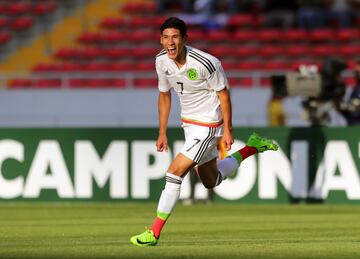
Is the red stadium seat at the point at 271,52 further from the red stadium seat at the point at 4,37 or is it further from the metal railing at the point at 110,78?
the red stadium seat at the point at 4,37

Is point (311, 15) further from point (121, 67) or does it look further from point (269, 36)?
point (121, 67)

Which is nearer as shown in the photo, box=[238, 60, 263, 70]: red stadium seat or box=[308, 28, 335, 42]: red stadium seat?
box=[238, 60, 263, 70]: red stadium seat

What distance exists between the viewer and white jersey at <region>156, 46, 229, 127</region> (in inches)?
446

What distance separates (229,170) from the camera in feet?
41.4

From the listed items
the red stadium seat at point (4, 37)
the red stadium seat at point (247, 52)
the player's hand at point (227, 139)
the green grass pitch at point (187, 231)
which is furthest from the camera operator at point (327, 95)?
the red stadium seat at point (4, 37)

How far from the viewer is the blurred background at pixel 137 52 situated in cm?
2489

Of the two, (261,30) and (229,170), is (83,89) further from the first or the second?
(229,170)

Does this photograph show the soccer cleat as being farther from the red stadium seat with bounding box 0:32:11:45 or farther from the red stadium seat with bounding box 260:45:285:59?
the red stadium seat with bounding box 0:32:11:45

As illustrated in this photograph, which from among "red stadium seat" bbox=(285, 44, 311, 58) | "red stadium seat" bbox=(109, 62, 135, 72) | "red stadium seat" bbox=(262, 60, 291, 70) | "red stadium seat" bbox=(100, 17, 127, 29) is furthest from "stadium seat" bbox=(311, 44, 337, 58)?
"red stadium seat" bbox=(100, 17, 127, 29)

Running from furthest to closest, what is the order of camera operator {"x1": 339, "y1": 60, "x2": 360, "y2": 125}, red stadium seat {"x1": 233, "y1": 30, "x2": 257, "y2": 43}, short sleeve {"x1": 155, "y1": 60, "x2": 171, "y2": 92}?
1. red stadium seat {"x1": 233, "y1": 30, "x2": 257, "y2": 43}
2. camera operator {"x1": 339, "y1": 60, "x2": 360, "y2": 125}
3. short sleeve {"x1": 155, "y1": 60, "x2": 171, "y2": 92}

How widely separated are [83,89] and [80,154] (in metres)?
6.64

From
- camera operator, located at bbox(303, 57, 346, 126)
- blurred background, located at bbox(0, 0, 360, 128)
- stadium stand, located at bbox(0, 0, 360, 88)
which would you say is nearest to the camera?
camera operator, located at bbox(303, 57, 346, 126)

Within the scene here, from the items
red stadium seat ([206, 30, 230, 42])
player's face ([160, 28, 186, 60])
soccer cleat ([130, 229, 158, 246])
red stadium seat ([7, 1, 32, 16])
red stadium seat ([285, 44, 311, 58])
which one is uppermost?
player's face ([160, 28, 186, 60])

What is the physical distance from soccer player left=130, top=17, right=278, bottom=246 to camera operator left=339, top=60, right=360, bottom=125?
8.15 metres
